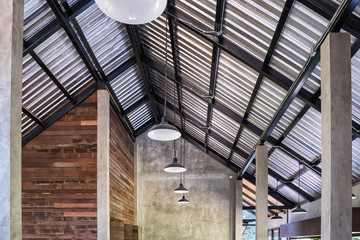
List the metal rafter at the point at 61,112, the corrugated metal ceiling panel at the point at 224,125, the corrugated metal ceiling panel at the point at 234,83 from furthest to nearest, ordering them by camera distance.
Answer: the corrugated metal ceiling panel at the point at 224,125
the metal rafter at the point at 61,112
the corrugated metal ceiling panel at the point at 234,83

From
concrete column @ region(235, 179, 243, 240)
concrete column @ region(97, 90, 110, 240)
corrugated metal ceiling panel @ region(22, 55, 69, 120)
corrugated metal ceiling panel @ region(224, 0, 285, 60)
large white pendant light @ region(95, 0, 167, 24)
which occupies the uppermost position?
corrugated metal ceiling panel @ region(224, 0, 285, 60)

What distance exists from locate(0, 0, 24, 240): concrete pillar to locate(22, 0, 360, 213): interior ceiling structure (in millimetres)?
3796

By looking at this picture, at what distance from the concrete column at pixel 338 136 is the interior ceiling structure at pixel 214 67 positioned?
35cm

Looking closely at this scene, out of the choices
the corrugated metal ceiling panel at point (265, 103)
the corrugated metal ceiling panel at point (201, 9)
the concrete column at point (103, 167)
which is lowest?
the concrete column at point (103, 167)

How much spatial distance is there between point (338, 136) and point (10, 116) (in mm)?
4101

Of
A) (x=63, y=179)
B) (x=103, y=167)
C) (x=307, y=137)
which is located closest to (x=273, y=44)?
(x=307, y=137)

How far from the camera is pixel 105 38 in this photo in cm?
1062

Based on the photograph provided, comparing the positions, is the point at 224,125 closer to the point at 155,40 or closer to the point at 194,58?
the point at 194,58

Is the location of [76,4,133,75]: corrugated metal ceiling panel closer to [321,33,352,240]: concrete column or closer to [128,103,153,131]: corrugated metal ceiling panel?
[128,103,153,131]: corrugated metal ceiling panel

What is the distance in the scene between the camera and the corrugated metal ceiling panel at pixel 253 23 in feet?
22.4

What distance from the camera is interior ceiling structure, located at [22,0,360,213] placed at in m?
7.04

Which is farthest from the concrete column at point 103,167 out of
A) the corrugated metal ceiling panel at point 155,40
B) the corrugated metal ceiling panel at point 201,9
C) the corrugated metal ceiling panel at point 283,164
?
the corrugated metal ceiling panel at point 283,164

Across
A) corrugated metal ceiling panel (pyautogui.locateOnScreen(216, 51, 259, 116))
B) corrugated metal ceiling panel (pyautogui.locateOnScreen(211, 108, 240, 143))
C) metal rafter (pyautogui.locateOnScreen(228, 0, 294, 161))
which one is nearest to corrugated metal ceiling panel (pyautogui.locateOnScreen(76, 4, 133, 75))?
corrugated metal ceiling panel (pyautogui.locateOnScreen(216, 51, 259, 116))

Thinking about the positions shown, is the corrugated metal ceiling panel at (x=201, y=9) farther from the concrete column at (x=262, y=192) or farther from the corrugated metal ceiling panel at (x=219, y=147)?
the corrugated metal ceiling panel at (x=219, y=147)
